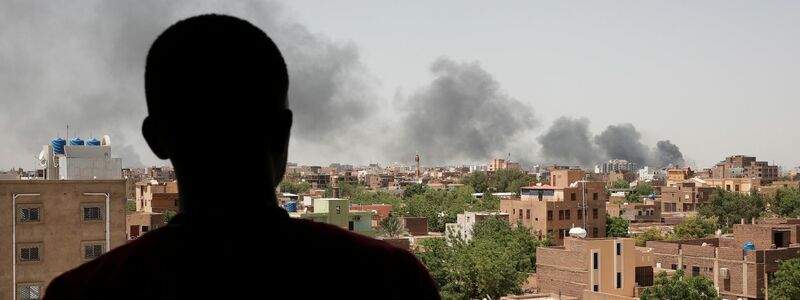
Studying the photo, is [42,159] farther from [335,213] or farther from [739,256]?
[739,256]

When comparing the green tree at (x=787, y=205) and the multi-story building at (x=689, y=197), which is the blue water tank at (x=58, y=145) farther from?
the multi-story building at (x=689, y=197)

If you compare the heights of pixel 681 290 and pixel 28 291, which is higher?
pixel 28 291

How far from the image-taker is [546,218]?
78.0ft

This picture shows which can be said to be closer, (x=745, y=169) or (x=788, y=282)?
(x=788, y=282)

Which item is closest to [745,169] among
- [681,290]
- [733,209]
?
[733,209]

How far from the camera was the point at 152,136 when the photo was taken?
2.31ft

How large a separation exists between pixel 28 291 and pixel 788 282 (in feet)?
35.3

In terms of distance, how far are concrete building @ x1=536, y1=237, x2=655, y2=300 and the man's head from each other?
15556 mm

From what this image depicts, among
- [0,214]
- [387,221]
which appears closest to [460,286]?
[387,221]

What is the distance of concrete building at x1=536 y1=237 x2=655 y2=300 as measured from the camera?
1622 centimetres

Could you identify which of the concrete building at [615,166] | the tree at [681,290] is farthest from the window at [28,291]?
the concrete building at [615,166]

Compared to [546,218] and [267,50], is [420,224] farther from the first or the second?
[267,50]

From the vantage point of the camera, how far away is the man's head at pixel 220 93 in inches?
25.5

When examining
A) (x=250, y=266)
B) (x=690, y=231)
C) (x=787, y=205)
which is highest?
(x=250, y=266)
